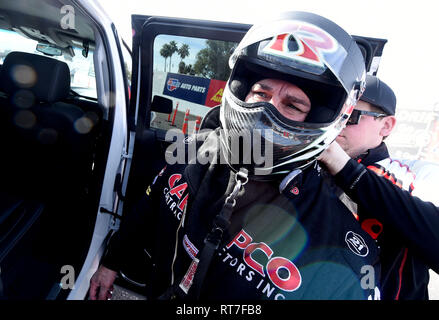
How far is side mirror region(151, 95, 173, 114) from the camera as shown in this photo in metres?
1.88

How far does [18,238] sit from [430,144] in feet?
Result: 43.2

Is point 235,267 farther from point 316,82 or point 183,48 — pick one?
point 183,48

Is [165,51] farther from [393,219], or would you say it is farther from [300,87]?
[393,219]

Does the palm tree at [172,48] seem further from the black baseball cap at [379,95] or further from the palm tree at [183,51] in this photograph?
the black baseball cap at [379,95]

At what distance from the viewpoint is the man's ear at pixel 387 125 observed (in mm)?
1720

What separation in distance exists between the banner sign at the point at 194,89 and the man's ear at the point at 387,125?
3.79 feet

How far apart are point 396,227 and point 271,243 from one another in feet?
2.17

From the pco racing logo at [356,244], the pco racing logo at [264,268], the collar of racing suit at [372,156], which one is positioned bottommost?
the pco racing logo at [264,268]

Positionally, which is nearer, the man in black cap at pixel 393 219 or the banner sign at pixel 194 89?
the man in black cap at pixel 393 219

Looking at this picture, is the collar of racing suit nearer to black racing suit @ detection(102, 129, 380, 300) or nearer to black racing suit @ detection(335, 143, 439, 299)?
black racing suit @ detection(335, 143, 439, 299)

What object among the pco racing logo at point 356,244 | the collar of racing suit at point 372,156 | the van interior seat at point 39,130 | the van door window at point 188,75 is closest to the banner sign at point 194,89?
the van door window at point 188,75

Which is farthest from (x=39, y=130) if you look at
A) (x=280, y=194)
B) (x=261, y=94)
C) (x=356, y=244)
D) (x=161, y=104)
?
(x=356, y=244)

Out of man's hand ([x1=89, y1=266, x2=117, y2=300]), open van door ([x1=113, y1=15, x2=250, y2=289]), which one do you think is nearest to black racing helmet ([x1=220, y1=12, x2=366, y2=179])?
open van door ([x1=113, y1=15, x2=250, y2=289])
